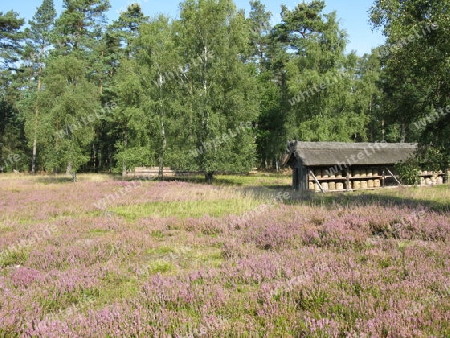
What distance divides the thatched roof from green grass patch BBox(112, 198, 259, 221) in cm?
836

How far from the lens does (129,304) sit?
14.3ft

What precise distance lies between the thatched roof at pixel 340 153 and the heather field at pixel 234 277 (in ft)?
40.4

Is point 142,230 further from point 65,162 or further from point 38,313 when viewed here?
point 65,162

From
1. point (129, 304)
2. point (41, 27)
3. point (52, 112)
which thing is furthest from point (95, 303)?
point (41, 27)

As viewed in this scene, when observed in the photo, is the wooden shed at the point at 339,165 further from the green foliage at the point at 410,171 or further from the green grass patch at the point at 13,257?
the green grass patch at the point at 13,257

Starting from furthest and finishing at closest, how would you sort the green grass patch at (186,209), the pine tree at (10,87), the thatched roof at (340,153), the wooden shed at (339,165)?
the pine tree at (10,87) < the wooden shed at (339,165) < the thatched roof at (340,153) < the green grass patch at (186,209)

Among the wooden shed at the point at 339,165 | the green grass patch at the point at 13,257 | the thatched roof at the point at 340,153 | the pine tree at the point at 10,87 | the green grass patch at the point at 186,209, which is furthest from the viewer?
the pine tree at the point at 10,87

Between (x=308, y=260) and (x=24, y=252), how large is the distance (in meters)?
6.02

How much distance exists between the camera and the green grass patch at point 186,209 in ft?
40.1

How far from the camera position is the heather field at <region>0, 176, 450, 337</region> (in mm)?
3650

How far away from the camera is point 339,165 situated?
22.7 m

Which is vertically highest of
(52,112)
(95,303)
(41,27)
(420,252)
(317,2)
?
(317,2)

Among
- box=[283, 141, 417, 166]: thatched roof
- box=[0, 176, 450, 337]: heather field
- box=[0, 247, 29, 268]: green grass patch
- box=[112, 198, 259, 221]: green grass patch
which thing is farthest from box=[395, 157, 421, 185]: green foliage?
A: box=[0, 247, 29, 268]: green grass patch

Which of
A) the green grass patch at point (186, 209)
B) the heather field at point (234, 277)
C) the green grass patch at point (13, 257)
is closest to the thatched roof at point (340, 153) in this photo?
the green grass patch at point (186, 209)
